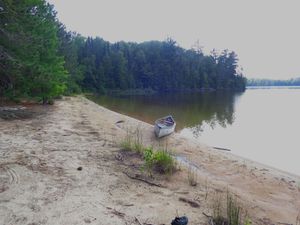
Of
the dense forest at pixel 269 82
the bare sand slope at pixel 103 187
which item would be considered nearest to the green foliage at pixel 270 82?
the dense forest at pixel 269 82

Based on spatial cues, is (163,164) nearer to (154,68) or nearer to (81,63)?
(81,63)

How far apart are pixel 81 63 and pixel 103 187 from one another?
56.9 meters

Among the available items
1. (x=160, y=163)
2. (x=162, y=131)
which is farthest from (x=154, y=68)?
(x=160, y=163)

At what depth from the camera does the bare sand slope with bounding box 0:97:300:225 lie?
464 centimetres

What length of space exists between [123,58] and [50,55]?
5224 cm

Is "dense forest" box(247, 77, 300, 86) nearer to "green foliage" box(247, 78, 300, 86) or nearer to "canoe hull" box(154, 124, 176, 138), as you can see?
"green foliage" box(247, 78, 300, 86)

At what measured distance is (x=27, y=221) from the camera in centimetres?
420

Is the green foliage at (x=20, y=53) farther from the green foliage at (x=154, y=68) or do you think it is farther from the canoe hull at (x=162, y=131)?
the green foliage at (x=154, y=68)

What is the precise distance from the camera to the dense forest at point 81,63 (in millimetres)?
12422

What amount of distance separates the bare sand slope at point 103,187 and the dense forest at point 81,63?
339 cm

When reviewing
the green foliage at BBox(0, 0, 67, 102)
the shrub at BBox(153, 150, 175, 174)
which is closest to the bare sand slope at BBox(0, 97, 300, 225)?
the shrub at BBox(153, 150, 175, 174)

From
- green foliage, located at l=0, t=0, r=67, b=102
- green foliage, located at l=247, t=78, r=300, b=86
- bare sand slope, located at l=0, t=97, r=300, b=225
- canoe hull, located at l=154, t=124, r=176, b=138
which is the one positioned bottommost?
green foliage, located at l=247, t=78, r=300, b=86

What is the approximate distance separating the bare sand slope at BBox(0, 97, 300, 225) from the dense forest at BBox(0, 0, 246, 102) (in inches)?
133

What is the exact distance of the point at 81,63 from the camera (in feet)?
196
